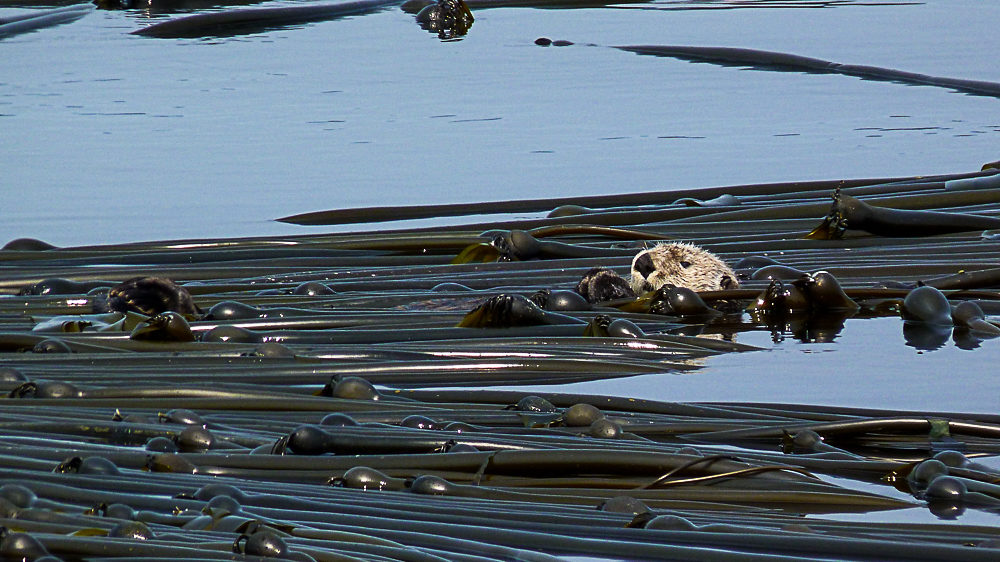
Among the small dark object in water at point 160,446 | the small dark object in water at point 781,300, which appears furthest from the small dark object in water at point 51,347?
the small dark object in water at point 781,300

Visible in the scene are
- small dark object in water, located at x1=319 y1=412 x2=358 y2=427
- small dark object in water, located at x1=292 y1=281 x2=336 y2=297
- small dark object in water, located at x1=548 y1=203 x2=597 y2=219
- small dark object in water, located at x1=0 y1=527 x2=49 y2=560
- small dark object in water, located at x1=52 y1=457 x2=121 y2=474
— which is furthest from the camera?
small dark object in water, located at x1=548 y1=203 x2=597 y2=219

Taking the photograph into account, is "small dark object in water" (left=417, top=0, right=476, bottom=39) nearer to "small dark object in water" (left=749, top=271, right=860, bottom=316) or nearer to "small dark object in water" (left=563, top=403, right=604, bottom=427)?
"small dark object in water" (left=749, top=271, right=860, bottom=316)

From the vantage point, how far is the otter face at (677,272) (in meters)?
6.14

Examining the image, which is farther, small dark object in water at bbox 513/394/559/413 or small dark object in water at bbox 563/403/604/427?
small dark object in water at bbox 513/394/559/413

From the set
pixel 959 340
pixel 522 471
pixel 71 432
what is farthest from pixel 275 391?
pixel 959 340

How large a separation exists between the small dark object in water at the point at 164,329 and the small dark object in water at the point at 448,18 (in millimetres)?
14321

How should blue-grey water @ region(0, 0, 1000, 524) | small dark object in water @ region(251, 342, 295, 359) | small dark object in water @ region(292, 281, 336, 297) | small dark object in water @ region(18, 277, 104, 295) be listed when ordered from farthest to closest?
small dark object in water @ region(18, 277, 104, 295)
small dark object in water @ region(292, 281, 336, 297)
blue-grey water @ region(0, 0, 1000, 524)
small dark object in water @ region(251, 342, 295, 359)

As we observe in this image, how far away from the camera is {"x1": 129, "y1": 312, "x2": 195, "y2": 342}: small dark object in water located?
5.09 metres

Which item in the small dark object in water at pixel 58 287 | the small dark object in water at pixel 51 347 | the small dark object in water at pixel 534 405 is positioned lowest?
the small dark object in water at pixel 58 287

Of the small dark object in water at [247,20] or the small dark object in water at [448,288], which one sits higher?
the small dark object in water at [448,288]

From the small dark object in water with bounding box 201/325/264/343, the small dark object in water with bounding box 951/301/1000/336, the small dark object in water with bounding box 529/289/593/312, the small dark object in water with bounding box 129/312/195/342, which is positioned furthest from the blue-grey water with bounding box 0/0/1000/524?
the small dark object in water with bounding box 129/312/195/342

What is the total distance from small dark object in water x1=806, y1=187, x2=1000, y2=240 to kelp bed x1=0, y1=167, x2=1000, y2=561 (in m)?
0.01

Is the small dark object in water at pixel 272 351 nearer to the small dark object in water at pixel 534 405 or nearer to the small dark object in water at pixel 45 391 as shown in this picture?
the small dark object in water at pixel 45 391

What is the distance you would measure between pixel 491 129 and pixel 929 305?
6.46 metres
